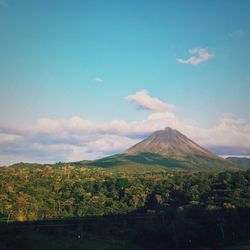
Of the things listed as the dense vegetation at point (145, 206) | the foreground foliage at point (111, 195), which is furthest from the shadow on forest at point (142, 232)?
the foreground foliage at point (111, 195)

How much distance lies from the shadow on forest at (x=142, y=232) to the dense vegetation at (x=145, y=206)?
191 millimetres

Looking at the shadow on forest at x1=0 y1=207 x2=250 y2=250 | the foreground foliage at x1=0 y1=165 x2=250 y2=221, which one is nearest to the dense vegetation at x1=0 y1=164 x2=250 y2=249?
the foreground foliage at x1=0 y1=165 x2=250 y2=221

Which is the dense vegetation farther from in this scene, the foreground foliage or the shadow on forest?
the shadow on forest

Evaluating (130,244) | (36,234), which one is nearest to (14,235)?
(36,234)

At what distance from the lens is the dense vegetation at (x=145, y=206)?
6538 centimetres

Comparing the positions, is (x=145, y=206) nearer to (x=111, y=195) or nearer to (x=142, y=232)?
(x=111, y=195)

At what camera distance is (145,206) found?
9219 cm

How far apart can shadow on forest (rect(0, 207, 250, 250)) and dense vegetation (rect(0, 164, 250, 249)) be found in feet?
0.63

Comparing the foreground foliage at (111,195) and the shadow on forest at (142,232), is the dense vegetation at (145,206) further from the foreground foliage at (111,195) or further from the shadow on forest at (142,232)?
the shadow on forest at (142,232)

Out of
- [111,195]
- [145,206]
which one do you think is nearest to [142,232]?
[145,206]

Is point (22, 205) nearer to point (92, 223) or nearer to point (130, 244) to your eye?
point (92, 223)

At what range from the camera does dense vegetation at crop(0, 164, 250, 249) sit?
65.4 m

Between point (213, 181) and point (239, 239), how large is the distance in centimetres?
3336

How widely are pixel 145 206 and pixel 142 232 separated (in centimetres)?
1899
